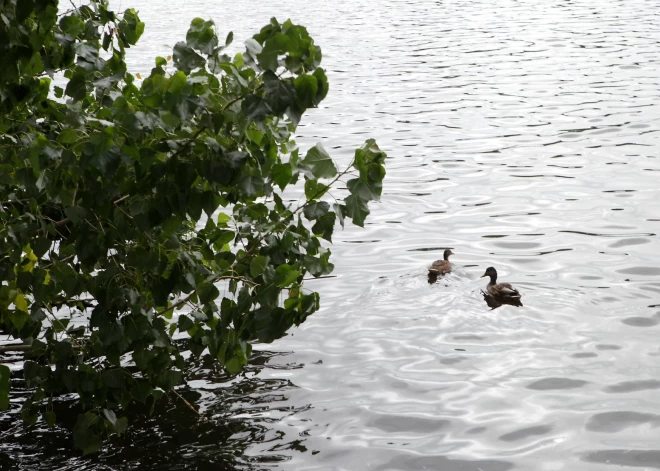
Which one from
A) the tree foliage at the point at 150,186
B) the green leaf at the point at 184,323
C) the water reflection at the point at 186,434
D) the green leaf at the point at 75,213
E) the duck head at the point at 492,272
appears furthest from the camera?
the duck head at the point at 492,272

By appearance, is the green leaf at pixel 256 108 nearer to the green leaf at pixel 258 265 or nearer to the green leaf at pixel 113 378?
the green leaf at pixel 258 265

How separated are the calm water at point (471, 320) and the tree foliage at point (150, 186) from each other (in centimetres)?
159

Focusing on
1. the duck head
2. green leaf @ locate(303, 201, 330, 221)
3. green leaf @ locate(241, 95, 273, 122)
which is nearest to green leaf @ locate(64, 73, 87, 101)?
green leaf @ locate(241, 95, 273, 122)

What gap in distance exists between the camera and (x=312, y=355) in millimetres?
9969

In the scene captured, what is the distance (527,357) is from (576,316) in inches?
48.3

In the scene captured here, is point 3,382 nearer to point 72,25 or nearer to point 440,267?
point 72,25

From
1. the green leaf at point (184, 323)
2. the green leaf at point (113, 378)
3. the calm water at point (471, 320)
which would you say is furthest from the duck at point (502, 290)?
the green leaf at point (113, 378)

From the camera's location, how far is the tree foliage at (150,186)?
553 centimetres

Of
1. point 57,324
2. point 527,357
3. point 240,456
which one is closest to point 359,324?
point 527,357

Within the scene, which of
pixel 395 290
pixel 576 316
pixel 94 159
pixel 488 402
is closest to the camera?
pixel 94 159

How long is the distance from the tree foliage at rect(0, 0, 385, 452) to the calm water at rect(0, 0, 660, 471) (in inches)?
62.6

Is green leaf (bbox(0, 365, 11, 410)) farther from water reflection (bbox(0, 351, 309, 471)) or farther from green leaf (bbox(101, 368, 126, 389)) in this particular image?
water reflection (bbox(0, 351, 309, 471))

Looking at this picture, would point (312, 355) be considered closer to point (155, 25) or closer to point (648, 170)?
point (648, 170)

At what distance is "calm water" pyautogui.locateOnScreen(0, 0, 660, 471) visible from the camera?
318 inches
